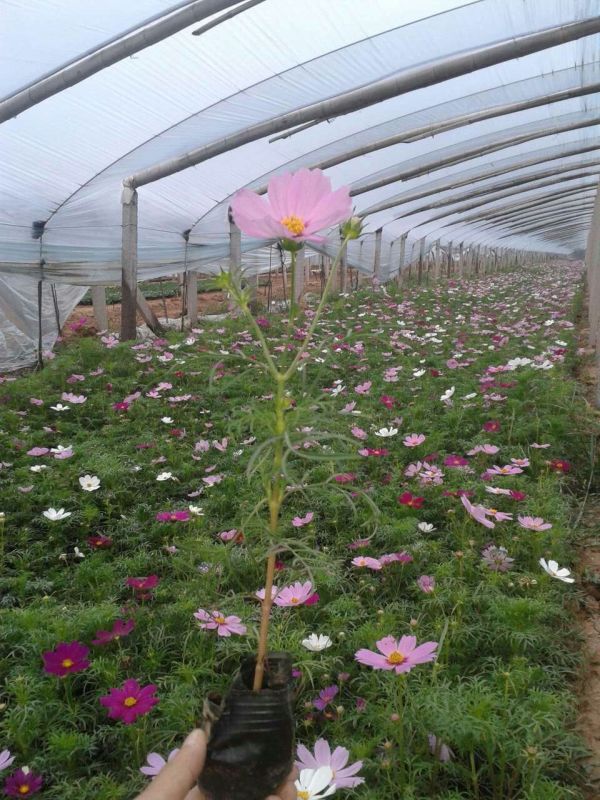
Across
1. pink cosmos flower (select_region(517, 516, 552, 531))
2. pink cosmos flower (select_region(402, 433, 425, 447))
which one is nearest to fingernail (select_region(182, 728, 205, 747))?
pink cosmos flower (select_region(517, 516, 552, 531))

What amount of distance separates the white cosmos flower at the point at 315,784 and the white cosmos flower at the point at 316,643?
436 mm

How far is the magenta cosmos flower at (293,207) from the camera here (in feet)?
2.47

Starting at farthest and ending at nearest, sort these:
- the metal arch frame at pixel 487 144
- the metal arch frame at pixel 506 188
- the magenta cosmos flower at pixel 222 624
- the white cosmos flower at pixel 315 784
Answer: the metal arch frame at pixel 506 188
the metal arch frame at pixel 487 144
the magenta cosmos flower at pixel 222 624
the white cosmos flower at pixel 315 784

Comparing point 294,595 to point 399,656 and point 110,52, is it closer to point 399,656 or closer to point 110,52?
point 399,656

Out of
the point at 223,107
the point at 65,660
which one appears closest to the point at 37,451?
the point at 65,660

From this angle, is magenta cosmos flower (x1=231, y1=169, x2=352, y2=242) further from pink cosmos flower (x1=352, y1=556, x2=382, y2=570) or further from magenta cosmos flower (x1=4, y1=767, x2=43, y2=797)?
pink cosmos flower (x1=352, y1=556, x2=382, y2=570)

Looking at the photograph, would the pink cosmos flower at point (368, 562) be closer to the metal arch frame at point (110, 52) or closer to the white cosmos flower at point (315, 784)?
the white cosmos flower at point (315, 784)

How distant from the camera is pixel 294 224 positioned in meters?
0.76

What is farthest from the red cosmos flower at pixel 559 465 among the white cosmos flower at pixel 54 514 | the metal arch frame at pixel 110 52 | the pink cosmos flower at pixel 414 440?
the metal arch frame at pixel 110 52

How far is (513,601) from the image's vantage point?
1536 millimetres

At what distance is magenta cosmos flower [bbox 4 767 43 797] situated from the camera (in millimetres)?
1128

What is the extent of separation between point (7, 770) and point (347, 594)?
84cm

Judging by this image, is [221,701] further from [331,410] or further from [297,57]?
[297,57]

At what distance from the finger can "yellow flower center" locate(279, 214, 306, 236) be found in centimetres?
57
